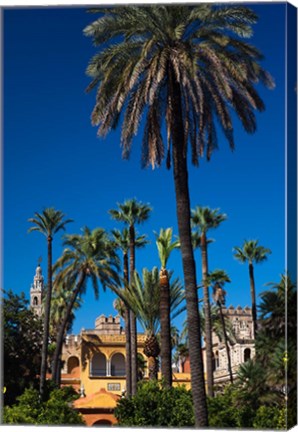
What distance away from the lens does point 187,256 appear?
1759 centimetres

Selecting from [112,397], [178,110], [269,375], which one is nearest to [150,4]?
[178,110]

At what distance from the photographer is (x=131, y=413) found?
20031 millimetres

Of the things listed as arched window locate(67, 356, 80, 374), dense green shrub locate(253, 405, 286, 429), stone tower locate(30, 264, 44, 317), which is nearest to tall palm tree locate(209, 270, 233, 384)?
arched window locate(67, 356, 80, 374)

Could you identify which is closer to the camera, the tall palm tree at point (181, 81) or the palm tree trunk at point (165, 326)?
the tall palm tree at point (181, 81)

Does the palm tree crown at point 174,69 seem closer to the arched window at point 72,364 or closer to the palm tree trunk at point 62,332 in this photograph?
the palm tree trunk at point 62,332

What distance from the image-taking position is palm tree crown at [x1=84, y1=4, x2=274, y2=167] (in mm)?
17141

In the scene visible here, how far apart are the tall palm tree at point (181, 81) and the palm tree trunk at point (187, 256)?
2 cm

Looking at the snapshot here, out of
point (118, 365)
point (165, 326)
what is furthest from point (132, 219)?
point (118, 365)

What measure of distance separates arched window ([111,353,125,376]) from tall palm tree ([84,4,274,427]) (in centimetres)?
1815

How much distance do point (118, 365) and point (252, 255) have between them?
542 inches

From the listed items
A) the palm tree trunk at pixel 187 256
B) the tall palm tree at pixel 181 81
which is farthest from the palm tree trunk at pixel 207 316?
the palm tree trunk at pixel 187 256

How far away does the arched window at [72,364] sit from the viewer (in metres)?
36.1

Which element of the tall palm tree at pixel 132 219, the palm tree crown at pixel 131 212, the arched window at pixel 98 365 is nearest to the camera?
the palm tree crown at pixel 131 212

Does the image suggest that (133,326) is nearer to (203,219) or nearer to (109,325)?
(109,325)
